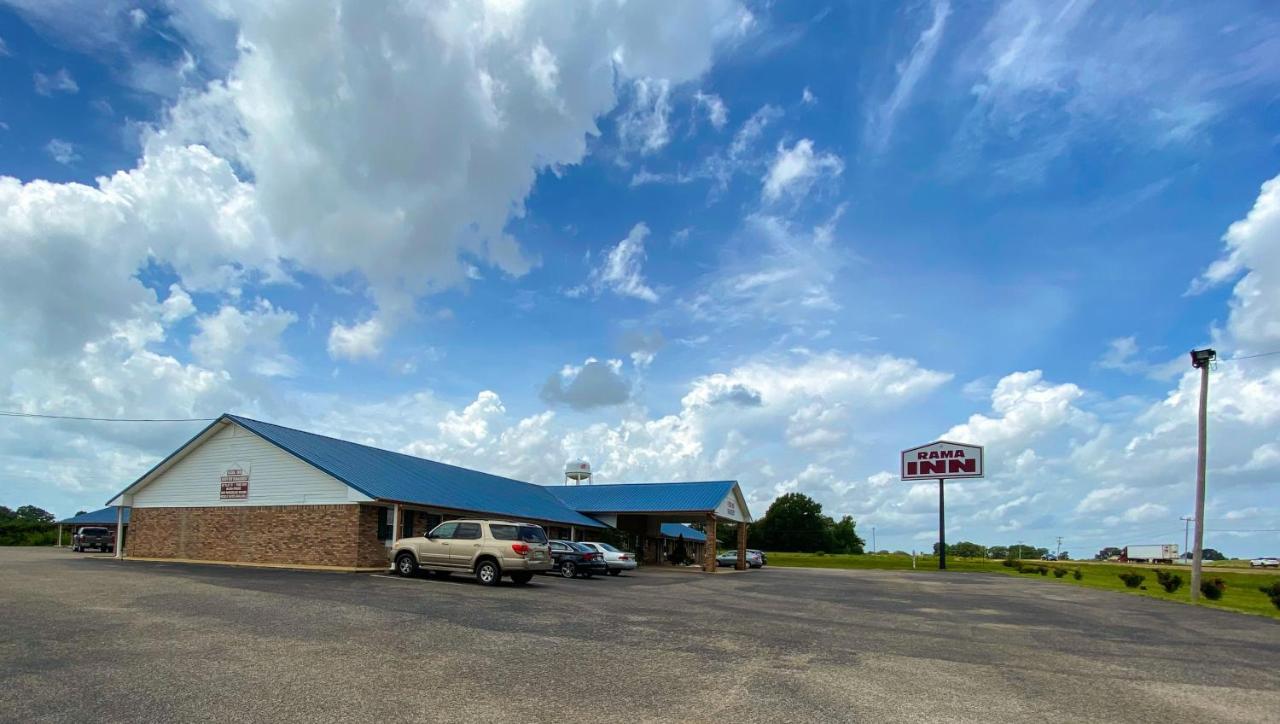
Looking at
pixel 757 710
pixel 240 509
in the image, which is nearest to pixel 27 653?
pixel 757 710

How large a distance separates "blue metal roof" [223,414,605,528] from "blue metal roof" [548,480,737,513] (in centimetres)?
454

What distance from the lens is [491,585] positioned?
21391mm

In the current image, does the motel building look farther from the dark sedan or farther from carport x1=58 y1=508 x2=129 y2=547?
carport x1=58 y1=508 x2=129 y2=547

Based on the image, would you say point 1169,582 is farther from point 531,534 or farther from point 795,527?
point 795,527

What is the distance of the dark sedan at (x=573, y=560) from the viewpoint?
3105 cm

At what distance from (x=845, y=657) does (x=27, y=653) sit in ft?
32.4

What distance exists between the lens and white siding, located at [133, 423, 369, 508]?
93.4 feet

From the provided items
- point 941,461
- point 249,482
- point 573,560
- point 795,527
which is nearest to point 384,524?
point 249,482

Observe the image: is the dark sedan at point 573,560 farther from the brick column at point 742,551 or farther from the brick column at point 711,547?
the brick column at point 742,551

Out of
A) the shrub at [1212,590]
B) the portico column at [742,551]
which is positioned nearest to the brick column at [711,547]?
the portico column at [742,551]

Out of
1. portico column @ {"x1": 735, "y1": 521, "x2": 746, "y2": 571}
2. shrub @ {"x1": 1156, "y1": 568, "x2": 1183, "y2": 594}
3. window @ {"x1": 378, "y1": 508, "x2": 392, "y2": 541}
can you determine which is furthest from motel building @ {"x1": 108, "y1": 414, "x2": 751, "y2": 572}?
shrub @ {"x1": 1156, "y1": 568, "x2": 1183, "y2": 594}

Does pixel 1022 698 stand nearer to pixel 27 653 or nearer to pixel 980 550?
pixel 27 653

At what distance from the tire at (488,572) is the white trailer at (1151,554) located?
430ft

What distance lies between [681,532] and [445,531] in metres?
42.6
